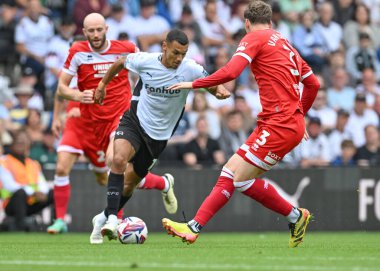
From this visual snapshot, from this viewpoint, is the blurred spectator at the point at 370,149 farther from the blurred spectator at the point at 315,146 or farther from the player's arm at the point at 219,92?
the player's arm at the point at 219,92

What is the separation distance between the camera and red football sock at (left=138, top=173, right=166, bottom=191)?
14680 mm

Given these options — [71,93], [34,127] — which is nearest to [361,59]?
[34,127]

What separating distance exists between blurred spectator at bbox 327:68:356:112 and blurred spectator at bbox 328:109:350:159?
3.64 ft

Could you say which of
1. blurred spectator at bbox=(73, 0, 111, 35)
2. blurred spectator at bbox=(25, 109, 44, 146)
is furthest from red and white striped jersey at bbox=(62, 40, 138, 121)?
blurred spectator at bbox=(73, 0, 111, 35)

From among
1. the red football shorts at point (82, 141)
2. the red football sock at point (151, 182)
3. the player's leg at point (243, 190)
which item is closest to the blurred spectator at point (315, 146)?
the red football sock at point (151, 182)

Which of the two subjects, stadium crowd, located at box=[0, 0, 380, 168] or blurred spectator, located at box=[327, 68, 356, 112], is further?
blurred spectator, located at box=[327, 68, 356, 112]

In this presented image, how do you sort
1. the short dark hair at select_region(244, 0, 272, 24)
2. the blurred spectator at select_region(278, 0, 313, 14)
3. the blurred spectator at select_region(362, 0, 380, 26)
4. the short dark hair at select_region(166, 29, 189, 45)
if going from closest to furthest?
the short dark hair at select_region(244, 0, 272, 24) → the short dark hair at select_region(166, 29, 189, 45) → the blurred spectator at select_region(278, 0, 313, 14) → the blurred spectator at select_region(362, 0, 380, 26)

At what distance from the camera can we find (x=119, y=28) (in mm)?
21625

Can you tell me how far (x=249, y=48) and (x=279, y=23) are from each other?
11.7m

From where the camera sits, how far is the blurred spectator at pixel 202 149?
19156mm

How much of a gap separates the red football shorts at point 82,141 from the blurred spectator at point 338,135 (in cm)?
653

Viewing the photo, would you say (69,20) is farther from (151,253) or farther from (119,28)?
(151,253)

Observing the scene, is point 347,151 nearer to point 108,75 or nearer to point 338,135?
point 338,135

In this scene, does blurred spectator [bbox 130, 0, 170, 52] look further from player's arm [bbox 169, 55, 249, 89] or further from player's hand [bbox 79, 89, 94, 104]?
player's arm [bbox 169, 55, 249, 89]
